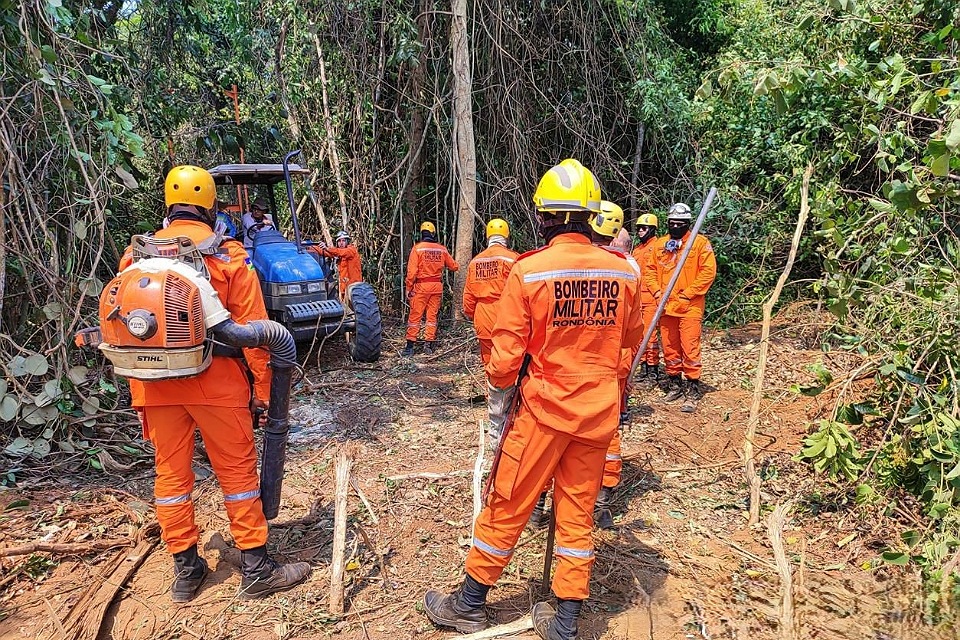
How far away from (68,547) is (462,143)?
6.65m

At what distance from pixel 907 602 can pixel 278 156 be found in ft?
29.9

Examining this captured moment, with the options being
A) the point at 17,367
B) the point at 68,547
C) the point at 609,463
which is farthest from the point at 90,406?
the point at 609,463

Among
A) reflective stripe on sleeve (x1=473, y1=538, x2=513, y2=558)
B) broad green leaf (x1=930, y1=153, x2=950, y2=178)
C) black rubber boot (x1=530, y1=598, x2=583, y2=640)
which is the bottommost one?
black rubber boot (x1=530, y1=598, x2=583, y2=640)

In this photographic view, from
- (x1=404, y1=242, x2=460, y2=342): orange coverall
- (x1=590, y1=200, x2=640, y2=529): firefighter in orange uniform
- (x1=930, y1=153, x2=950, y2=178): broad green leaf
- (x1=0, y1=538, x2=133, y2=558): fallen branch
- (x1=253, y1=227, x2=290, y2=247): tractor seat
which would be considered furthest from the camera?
(x1=404, y1=242, x2=460, y2=342): orange coverall

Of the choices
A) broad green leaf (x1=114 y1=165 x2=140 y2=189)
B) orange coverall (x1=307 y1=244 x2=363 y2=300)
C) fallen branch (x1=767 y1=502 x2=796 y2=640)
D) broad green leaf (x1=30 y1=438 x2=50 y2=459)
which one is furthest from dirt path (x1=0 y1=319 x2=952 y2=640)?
orange coverall (x1=307 y1=244 x2=363 y2=300)

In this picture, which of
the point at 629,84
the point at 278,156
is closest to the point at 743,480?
the point at 629,84

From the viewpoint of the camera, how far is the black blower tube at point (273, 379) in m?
2.85

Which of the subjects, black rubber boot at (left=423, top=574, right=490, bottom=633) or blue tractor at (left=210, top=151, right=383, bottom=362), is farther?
Answer: blue tractor at (left=210, top=151, right=383, bottom=362)

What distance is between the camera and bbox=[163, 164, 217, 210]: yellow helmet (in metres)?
3.00

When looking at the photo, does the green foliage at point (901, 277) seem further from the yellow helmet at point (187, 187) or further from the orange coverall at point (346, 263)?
→ the orange coverall at point (346, 263)

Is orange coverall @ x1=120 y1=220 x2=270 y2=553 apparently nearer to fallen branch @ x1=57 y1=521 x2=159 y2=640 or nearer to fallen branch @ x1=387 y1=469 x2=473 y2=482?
fallen branch @ x1=57 y1=521 x2=159 y2=640

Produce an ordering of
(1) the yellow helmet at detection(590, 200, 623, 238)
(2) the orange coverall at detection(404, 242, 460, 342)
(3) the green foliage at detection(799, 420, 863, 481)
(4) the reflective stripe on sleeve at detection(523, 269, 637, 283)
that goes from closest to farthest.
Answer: (4) the reflective stripe on sleeve at detection(523, 269, 637, 283), (3) the green foliage at detection(799, 420, 863, 481), (1) the yellow helmet at detection(590, 200, 623, 238), (2) the orange coverall at detection(404, 242, 460, 342)

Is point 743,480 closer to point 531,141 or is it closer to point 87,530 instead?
point 87,530

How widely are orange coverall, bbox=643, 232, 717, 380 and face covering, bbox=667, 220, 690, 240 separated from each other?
0.15m
